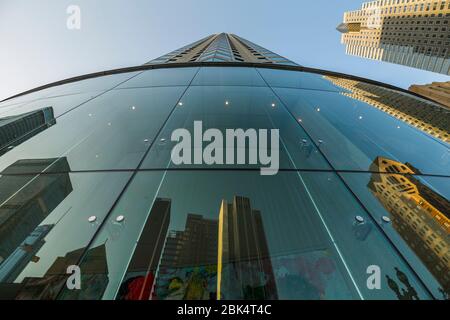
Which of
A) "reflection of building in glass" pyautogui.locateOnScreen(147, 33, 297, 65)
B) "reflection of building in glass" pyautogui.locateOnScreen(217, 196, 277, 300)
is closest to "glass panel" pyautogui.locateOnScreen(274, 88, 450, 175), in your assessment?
"reflection of building in glass" pyautogui.locateOnScreen(217, 196, 277, 300)

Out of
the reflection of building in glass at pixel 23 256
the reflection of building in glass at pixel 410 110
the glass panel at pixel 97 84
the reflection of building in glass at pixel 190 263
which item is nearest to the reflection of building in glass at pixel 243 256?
the reflection of building in glass at pixel 190 263

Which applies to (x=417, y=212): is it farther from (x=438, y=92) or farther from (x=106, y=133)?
(x=438, y=92)

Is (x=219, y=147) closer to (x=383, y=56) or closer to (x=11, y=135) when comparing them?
(x=11, y=135)

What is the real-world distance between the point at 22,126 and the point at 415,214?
33.1ft

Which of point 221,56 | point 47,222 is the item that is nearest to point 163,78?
point 47,222

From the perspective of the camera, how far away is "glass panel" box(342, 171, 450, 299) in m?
2.88

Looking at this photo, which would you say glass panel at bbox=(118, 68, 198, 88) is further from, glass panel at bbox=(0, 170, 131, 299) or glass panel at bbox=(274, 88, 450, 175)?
glass panel at bbox=(0, 170, 131, 299)

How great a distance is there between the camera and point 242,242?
3129 millimetres

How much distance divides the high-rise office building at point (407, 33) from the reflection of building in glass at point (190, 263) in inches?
3806

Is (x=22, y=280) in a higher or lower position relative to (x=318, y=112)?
lower

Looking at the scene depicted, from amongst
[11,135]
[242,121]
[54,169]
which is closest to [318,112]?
[242,121]

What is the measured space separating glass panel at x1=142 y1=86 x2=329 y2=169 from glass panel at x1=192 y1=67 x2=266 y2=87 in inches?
21.2

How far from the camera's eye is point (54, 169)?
460cm
